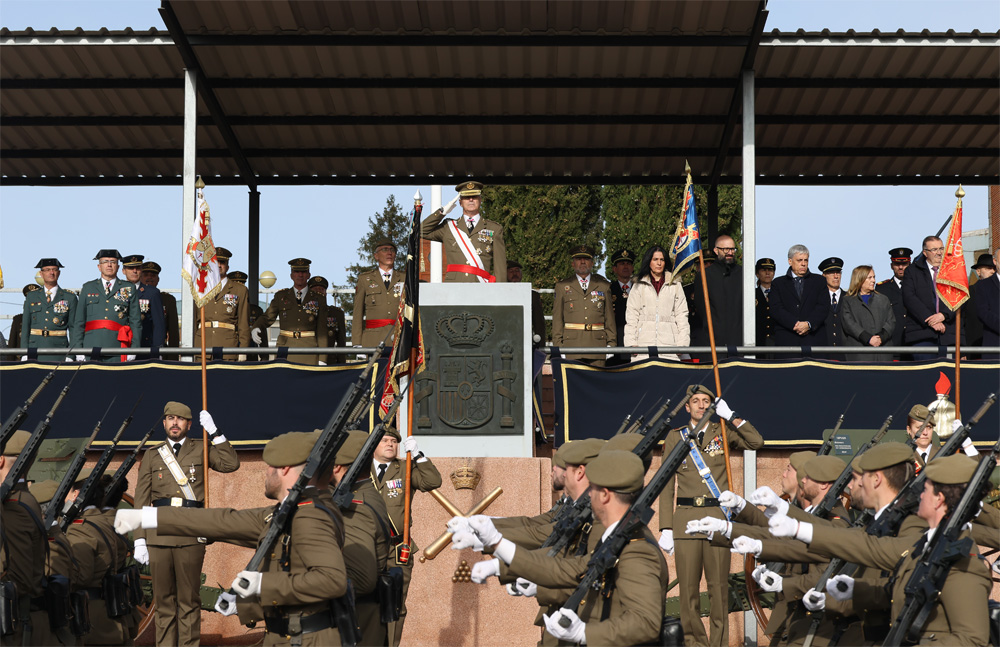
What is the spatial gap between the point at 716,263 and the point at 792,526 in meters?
7.09

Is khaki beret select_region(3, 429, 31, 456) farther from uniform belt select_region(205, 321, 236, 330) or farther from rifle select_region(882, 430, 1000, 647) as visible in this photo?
rifle select_region(882, 430, 1000, 647)

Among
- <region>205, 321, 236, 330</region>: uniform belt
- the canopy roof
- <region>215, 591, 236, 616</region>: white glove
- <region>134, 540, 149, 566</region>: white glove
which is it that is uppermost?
the canopy roof

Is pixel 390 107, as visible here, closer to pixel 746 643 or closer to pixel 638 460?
pixel 746 643

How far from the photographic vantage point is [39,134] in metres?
14.4

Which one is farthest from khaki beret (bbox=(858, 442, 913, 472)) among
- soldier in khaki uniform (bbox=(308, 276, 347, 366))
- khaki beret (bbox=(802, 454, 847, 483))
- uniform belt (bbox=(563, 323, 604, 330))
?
soldier in khaki uniform (bbox=(308, 276, 347, 366))

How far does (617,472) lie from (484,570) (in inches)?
37.0

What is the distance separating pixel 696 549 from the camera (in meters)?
9.67

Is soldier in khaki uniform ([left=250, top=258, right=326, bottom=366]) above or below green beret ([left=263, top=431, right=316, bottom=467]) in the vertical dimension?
above

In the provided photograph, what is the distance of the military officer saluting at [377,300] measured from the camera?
12516mm

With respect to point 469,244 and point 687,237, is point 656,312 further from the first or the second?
point 469,244

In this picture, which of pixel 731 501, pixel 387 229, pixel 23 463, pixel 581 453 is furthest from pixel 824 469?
pixel 387 229

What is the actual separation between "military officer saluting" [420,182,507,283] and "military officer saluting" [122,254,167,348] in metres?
3.40

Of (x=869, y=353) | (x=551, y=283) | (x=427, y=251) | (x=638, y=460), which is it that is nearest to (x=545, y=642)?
(x=638, y=460)

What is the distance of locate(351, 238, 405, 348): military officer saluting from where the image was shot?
41.1 feet
